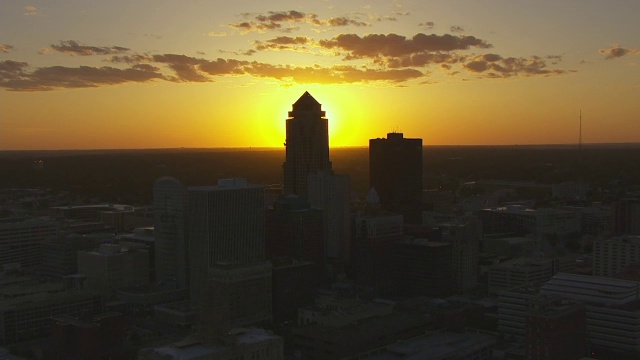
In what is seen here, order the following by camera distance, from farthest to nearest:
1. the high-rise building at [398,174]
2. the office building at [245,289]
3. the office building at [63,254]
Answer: the high-rise building at [398,174] → the office building at [63,254] → the office building at [245,289]

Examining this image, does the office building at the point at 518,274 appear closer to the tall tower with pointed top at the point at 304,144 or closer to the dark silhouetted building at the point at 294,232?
the dark silhouetted building at the point at 294,232

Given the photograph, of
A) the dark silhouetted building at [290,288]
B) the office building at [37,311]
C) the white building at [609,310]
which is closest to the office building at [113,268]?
the office building at [37,311]

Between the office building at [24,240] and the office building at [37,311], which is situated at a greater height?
the office building at [24,240]

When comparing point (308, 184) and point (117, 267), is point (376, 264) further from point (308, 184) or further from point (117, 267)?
point (117, 267)

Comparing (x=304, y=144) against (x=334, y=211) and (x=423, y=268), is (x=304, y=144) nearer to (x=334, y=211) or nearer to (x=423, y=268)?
(x=334, y=211)

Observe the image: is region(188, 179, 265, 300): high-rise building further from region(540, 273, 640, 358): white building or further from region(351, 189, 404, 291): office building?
region(540, 273, 640, 358): white building

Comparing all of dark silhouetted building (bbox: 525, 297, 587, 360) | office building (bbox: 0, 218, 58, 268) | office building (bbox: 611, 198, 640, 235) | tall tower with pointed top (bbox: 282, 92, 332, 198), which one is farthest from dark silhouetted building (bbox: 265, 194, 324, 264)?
office building (bbox: 611, 198, 640, 235)
